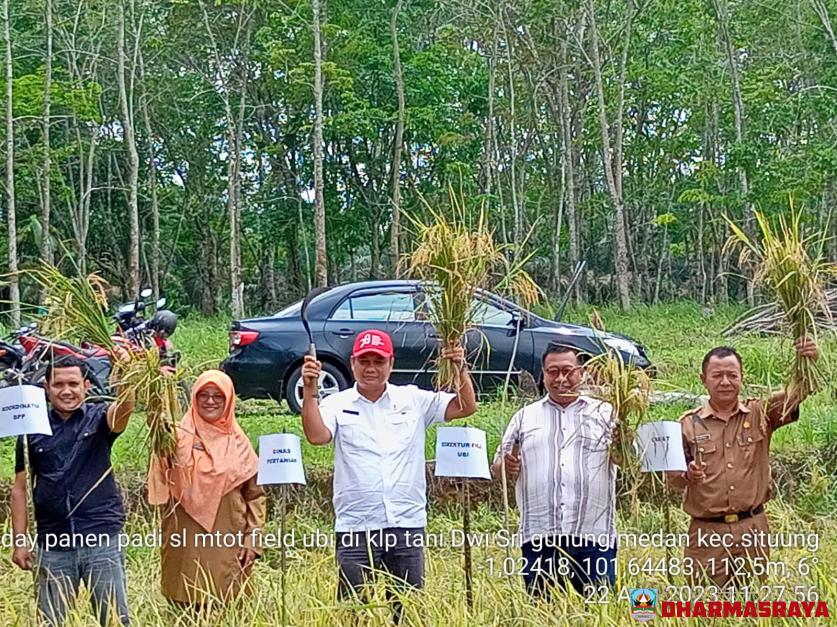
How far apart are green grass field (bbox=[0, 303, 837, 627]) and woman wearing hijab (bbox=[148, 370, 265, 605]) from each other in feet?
0.39

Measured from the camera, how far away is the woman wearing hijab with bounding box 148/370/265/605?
3420 millimetres

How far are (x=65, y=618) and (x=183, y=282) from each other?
21293mm

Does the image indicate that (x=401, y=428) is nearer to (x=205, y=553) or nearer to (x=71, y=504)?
(x=205, y=553)

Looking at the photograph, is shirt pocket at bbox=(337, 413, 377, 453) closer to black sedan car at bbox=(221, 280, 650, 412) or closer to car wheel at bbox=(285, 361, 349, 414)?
black sedan car at bbox=(221, 280, 650, 412)

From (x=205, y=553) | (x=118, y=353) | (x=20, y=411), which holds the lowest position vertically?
(x=205, y=553)

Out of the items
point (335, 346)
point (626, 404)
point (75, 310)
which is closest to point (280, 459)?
point (75, 310)

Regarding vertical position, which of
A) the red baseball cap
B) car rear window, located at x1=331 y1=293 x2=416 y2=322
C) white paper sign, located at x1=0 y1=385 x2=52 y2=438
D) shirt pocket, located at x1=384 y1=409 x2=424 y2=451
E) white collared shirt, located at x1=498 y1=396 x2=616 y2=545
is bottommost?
white collared shirt, located at x1=498 y1=396 x2=616 y2=545

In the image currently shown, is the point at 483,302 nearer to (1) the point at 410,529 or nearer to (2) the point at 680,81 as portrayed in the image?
(1) the point at 410,529

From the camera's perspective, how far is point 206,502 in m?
3.43

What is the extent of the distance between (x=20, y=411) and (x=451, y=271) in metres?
1.52

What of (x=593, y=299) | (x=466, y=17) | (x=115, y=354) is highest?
(x=466, y=17)

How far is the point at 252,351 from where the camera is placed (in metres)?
7.43

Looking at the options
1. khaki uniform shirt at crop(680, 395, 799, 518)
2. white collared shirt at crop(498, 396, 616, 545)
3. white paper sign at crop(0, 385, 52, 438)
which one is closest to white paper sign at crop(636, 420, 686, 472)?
white collared shirt at crop(498, 396, 616, 545)

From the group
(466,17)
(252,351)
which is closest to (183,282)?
(466,17)
